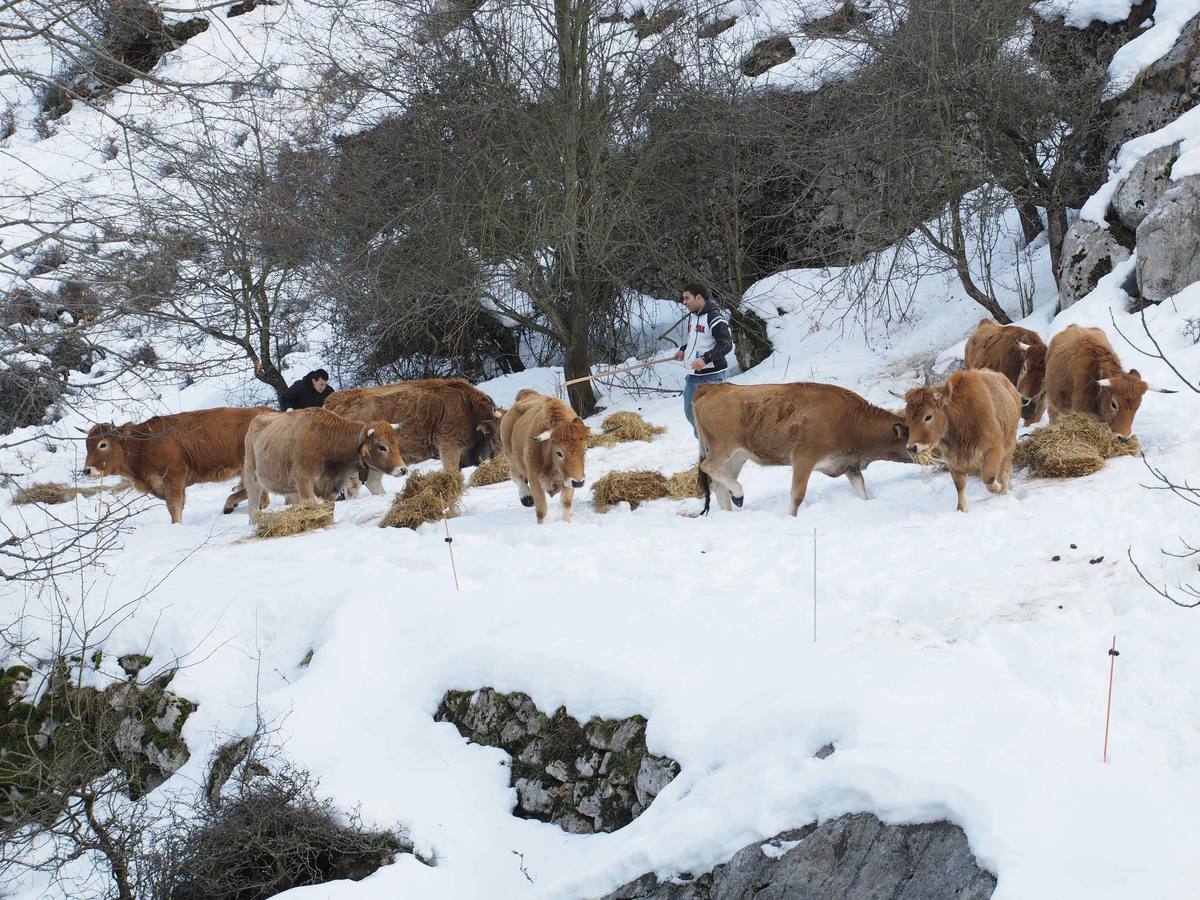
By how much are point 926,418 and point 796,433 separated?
122 centimetres

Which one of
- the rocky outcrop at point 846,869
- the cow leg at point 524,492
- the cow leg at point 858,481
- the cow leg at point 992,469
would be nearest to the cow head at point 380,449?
the cow leg at point 524,492

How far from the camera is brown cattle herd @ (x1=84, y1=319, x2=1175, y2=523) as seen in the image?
9.69m

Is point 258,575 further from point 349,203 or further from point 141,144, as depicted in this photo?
point 349,203

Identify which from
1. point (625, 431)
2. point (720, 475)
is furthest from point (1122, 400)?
point (625, 431)

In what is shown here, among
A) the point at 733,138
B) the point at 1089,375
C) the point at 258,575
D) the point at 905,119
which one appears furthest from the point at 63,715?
the point at 733,138

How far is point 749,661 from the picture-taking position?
633 centimetres

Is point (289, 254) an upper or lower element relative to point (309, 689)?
upper

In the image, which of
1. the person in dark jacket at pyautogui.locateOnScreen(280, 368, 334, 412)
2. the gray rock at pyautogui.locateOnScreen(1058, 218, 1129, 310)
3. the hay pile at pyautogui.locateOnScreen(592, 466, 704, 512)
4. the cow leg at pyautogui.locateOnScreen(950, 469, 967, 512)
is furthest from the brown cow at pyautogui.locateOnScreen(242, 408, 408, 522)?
the gray rock at pyautogui.locateOnScreen(1058, 218, 1129, 310)

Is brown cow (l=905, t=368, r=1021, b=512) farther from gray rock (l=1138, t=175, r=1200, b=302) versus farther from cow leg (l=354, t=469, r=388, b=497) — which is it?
cow leg (l=354, t=469, r=388, b=497)

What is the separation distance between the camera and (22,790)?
27.6ft

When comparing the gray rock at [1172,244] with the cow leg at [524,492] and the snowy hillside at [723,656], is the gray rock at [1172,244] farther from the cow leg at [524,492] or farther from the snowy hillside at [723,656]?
the cow leg at [524,492]

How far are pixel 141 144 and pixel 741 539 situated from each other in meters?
5.36

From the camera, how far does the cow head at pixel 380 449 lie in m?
12.5

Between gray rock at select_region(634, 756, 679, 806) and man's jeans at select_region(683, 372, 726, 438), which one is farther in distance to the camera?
man's jeans at select_region(683, 372, 726, 438)
